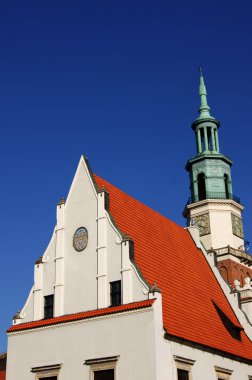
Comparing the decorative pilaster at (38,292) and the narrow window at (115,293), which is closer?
the narrow window at (115,293)

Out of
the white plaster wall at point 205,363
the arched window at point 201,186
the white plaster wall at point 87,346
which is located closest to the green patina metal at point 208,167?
the arched window at point 201,186

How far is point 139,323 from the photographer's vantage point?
26516 millimetres

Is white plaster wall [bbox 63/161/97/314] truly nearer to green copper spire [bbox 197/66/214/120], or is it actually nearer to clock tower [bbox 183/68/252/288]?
clock tower [bbox 183/68/252/288]

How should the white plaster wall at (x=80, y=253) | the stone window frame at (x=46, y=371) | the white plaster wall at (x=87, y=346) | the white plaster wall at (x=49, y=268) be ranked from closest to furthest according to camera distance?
the white plaster wall at (x=87, y=346) < the stone window frame at (x=46, y=371) < the white plaster wall at (x=80, y=253) < the white plaster wall at (x=49, y=268)

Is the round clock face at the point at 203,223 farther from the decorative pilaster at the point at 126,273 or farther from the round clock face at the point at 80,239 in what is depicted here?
the decorative pilaster at the point at 126,273

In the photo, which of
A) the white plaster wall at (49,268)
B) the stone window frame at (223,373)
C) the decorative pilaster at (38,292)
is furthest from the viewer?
the white plaster wall at (49,268)

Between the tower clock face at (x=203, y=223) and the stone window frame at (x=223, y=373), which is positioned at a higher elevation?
the tower clock face at (x=203, y=223)

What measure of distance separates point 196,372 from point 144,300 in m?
4.32

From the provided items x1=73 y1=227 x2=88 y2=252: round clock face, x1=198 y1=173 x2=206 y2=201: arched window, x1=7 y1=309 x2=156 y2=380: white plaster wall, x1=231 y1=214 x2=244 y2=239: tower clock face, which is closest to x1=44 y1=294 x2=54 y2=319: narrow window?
x1=7 y1=309 x2=156 y2=380: white plaster wall

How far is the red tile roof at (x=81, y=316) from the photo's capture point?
87.7 ft

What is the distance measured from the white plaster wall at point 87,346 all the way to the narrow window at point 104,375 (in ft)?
1.36

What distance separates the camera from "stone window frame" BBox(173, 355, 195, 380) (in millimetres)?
26650

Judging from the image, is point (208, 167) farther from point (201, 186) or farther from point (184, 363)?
point (184, 363)

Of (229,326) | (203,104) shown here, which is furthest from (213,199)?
(229,326)
